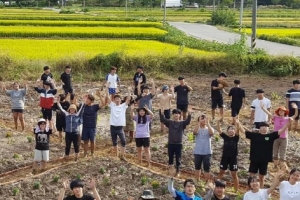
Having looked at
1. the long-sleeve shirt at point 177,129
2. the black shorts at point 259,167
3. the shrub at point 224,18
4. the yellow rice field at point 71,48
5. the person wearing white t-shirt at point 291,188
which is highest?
the shrub at point 224,18

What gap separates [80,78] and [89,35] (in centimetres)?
1820

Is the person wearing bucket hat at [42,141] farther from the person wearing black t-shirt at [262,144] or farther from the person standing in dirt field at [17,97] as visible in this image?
the person wearing black t-shirt at [262,144]

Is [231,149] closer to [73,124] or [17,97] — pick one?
[73,124]

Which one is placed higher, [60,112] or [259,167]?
[60,112]

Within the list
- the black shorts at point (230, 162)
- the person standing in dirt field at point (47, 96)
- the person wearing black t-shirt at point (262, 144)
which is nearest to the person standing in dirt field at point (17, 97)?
the person standing in dirt field at point (47, 96)

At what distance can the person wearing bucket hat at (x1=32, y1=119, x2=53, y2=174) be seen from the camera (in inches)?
485

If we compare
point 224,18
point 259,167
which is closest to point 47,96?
point 259,167

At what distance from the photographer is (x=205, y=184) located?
466 inches

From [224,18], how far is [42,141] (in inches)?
2194

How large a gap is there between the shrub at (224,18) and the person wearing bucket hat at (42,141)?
54770mm

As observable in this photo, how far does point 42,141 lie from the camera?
489 inches

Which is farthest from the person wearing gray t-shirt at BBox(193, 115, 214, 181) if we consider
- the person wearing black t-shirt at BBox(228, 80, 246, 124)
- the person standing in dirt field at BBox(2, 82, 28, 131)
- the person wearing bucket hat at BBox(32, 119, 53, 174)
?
the person standing in dirt field at BBox(2, 82, 28, 131)

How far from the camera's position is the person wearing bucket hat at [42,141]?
12328mm

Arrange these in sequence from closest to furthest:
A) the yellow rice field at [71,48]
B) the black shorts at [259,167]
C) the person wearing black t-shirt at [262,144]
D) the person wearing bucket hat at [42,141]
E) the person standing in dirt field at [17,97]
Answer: the person wearing black t-shirt at [262,144]
the black shorts at [259,167]
the person wearing bucket hat at [42,141]
the person standing in dirt field at [17,97]
the yellow rice field at [71,48]
